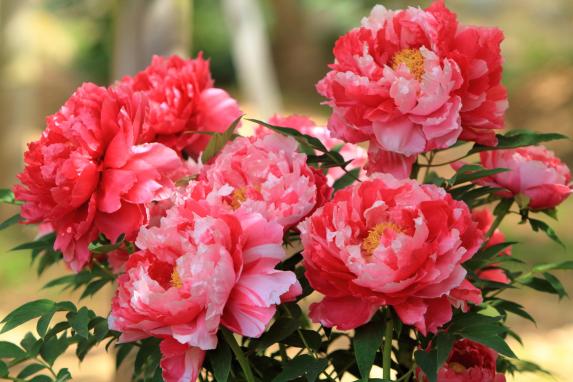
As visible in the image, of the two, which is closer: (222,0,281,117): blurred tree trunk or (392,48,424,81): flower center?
(392,48,424,81): flower center

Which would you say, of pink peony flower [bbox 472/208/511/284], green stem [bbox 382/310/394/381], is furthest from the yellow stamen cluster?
pink peony flower [bbox 472/208/511/284]

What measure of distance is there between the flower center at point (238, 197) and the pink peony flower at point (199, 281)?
0.05m

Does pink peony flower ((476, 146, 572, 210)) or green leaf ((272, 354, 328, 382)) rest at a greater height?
pink peony flower ((476, 146, 572, 210))

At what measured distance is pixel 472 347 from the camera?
1.05 meters

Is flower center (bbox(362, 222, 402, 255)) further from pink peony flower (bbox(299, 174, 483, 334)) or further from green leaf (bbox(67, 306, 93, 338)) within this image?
green leaf (bbox(67, 306, 93, 338))

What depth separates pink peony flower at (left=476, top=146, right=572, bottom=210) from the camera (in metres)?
1.05

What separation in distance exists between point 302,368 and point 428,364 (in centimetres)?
13

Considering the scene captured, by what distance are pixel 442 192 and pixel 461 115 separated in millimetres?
122

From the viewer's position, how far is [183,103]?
110 cm

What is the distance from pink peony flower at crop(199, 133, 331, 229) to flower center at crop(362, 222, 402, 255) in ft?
0.25

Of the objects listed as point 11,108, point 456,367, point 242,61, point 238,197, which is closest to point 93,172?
point 238,197

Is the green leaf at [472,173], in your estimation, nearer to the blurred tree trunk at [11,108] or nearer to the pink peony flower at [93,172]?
the pink peony flower at [93,172]

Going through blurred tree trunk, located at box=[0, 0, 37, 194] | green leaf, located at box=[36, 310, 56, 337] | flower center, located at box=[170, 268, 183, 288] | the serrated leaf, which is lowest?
blurred tree trunk, located at box=[0, 0, 37, 194]

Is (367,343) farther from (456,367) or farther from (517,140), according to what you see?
(517,140)
